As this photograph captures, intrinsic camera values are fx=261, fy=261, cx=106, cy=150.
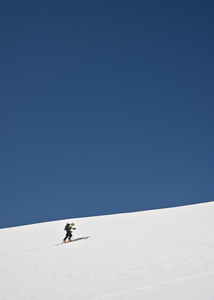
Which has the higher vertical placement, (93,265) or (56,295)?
(93,265)

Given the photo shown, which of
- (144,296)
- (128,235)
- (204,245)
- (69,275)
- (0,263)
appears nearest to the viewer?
(144,296)

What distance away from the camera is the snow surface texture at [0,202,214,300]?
6.06 meters

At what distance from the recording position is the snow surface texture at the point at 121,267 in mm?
6062

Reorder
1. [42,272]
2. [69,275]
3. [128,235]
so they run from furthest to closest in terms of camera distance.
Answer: [128,235]
[42,272]
[69,275]

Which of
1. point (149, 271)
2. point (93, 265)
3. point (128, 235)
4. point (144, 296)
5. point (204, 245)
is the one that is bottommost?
point (144, 296)

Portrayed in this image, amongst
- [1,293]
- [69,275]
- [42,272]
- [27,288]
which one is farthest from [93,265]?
[1,293]

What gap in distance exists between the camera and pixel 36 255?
1118cm

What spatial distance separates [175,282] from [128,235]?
6781mm

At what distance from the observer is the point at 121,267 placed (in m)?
8.27

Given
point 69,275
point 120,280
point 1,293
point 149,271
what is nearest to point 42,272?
point 69,275

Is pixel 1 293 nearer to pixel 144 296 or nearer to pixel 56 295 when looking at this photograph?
pixel 56 295

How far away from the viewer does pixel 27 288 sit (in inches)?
288

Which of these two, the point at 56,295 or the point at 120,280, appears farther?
the point at 120,280

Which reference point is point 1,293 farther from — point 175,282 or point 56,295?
point 175,282
